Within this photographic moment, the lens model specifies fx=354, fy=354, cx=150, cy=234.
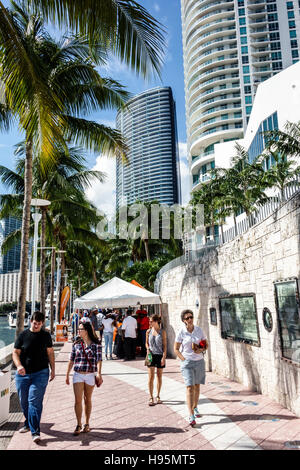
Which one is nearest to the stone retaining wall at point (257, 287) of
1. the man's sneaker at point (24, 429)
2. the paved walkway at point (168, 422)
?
the paved walkway at point (168, 422)

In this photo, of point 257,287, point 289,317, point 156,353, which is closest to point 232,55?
point 257,287

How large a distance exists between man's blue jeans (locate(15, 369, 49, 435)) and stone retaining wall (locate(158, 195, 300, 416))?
12.4ft

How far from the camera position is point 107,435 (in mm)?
4855

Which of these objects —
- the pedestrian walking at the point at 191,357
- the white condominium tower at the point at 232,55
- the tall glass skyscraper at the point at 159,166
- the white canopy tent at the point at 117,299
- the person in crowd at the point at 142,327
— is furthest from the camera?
the tall glass skyscraper at the point at 159,166

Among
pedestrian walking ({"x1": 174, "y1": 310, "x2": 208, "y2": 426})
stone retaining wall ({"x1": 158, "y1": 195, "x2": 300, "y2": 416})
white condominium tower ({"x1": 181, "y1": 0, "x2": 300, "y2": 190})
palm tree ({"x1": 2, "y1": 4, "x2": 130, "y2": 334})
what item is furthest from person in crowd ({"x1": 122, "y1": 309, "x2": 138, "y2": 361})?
white condominium tower ({"x1": 181, "y1": 0, "x2": 300, "y2": 190})

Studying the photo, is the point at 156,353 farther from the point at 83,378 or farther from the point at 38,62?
the point at 38,62

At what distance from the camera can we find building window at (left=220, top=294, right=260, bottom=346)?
7.33 metres

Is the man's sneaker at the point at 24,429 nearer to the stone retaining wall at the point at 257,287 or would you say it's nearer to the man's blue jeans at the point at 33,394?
the man's blue jeans at the point at 33,394

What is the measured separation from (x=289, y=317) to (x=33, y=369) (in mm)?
3958

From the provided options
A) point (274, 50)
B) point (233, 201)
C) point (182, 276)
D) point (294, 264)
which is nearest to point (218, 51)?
point (274, 50)

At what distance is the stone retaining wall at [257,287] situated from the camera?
18.8 feet

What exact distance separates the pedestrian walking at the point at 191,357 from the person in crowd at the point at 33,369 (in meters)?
1.96

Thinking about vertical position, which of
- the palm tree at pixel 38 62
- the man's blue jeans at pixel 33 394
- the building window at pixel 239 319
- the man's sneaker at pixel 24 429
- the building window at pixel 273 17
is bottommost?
the man's sneaker at pixel 24 429
